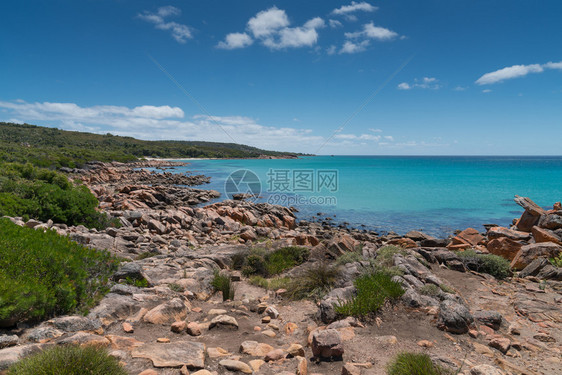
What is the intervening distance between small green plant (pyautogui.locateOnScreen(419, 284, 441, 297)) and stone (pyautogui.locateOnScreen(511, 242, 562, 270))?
20.1 feet

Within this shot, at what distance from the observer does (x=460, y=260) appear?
37.6ft

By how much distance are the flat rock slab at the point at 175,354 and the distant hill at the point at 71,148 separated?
41952mm

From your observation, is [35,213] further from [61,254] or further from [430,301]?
[430,301]

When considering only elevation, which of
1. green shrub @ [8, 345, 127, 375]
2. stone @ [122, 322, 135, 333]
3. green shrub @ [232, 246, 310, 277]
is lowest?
green shrub @ [232, 246, 310, 277]

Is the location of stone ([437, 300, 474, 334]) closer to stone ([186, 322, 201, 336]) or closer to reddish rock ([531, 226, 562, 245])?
stone ([186, 322, 201, 336])

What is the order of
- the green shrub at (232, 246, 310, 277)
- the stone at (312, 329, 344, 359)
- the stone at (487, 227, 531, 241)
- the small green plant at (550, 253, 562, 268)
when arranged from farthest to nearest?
the stone at (487, 227, 531, 241) → the small green plant at (550, 253, 562, 268) → the green shrub at (232, 246, 310, 277) → the stone at (312, 329, 344, 359)

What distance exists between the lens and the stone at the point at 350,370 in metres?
4.27

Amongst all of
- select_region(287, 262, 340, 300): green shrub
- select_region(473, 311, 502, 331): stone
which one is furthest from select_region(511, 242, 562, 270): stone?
select_region(287, 262, 340, 300): green shrub

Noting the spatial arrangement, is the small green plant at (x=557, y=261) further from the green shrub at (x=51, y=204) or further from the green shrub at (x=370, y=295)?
the green shrub at (x=51, y=204)

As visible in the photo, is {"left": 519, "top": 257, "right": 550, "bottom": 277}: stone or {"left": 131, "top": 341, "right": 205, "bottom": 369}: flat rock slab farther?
{"left": 519, "top": 257, "right": 550, "bottom": 277}: stone

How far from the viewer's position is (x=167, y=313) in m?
5.94

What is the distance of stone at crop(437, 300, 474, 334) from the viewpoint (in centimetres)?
580

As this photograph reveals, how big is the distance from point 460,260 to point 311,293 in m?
6.91

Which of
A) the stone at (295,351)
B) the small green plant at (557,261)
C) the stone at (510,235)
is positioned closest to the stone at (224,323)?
the stone at (295,351)
